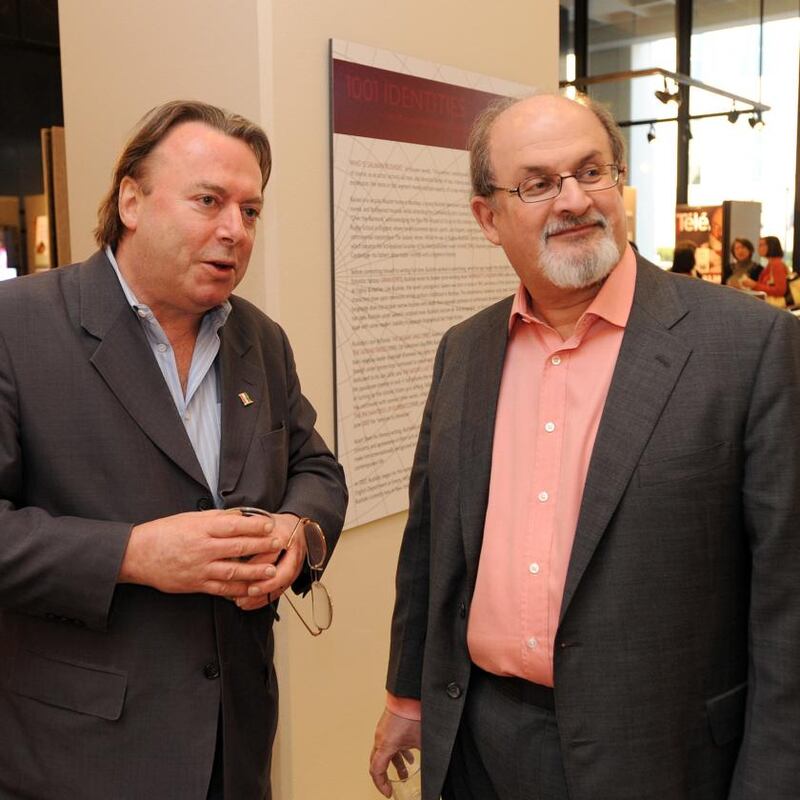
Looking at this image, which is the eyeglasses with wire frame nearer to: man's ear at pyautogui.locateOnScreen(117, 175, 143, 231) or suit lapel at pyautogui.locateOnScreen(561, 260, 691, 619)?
suit lapel at pyautogui.locateOnScreen(561, 260, 691, 619)

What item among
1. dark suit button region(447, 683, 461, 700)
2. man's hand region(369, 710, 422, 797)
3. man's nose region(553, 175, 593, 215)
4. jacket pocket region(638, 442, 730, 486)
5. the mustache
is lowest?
man's hand region(369, 710, 422, 797)

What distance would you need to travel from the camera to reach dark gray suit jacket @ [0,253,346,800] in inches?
67.7

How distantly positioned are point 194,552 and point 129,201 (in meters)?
0.74

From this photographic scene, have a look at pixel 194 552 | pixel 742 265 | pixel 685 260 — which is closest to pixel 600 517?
pixel 194 552

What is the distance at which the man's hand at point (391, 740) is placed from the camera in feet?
6.76

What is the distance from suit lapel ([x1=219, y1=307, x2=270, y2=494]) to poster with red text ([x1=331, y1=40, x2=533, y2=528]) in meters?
0.91

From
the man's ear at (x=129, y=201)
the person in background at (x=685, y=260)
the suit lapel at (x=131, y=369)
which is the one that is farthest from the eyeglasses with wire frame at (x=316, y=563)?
the person in background at (x=685, y=260)

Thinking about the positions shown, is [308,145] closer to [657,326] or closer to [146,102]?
[146,102]

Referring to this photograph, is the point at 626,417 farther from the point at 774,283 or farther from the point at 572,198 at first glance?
the point at 774,283

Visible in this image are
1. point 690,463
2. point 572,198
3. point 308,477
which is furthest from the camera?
point 308,477

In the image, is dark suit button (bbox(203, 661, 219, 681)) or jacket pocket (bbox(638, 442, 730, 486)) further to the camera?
dark suit button (bbox(203, 661, 219, 681))

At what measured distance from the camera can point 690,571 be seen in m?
1.60

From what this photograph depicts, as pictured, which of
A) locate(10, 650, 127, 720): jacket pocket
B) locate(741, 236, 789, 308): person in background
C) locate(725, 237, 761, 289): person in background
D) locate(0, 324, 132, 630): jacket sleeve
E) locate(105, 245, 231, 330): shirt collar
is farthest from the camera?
locate(725, 237, 761, 289): person in background

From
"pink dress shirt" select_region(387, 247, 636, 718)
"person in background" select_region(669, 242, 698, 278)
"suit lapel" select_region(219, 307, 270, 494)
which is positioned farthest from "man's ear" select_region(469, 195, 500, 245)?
"person in background" select_region(669, 242, 698, 278)
